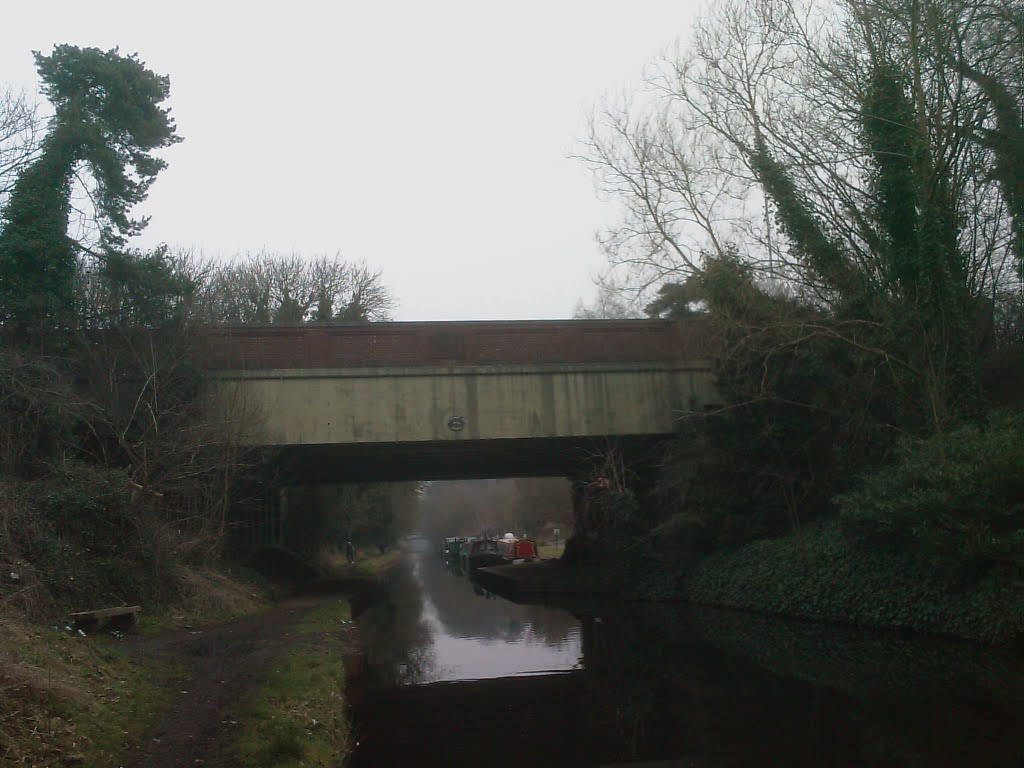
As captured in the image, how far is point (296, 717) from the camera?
27.9 ft

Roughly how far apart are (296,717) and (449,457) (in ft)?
66.6

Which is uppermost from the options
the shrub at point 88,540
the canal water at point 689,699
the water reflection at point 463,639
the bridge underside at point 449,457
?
the bridge underside at point 449,457

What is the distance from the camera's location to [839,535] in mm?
17922

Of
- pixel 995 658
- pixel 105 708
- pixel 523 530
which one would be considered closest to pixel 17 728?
pixel 105 708

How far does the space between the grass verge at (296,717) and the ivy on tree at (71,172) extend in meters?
11.7

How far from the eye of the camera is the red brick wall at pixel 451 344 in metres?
22.2

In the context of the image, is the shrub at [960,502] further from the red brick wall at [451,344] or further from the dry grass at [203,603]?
the dry grass at [203,603]

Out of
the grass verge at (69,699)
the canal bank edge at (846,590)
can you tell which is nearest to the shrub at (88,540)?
the grass verge at (69,699)

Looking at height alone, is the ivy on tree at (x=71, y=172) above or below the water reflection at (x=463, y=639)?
above

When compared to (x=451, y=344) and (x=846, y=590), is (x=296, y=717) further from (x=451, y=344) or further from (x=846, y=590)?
(x=451, y=344)

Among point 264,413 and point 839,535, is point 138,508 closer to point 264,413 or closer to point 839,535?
point 264,413

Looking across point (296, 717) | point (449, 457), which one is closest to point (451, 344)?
point (449, 457)

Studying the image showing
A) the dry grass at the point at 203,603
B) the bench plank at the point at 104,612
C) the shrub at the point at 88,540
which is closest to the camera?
the bench plank at the point at 104,612

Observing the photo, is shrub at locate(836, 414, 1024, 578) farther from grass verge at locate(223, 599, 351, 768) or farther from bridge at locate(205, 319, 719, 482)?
grass verge at locate(223, 599, 351, 768)
